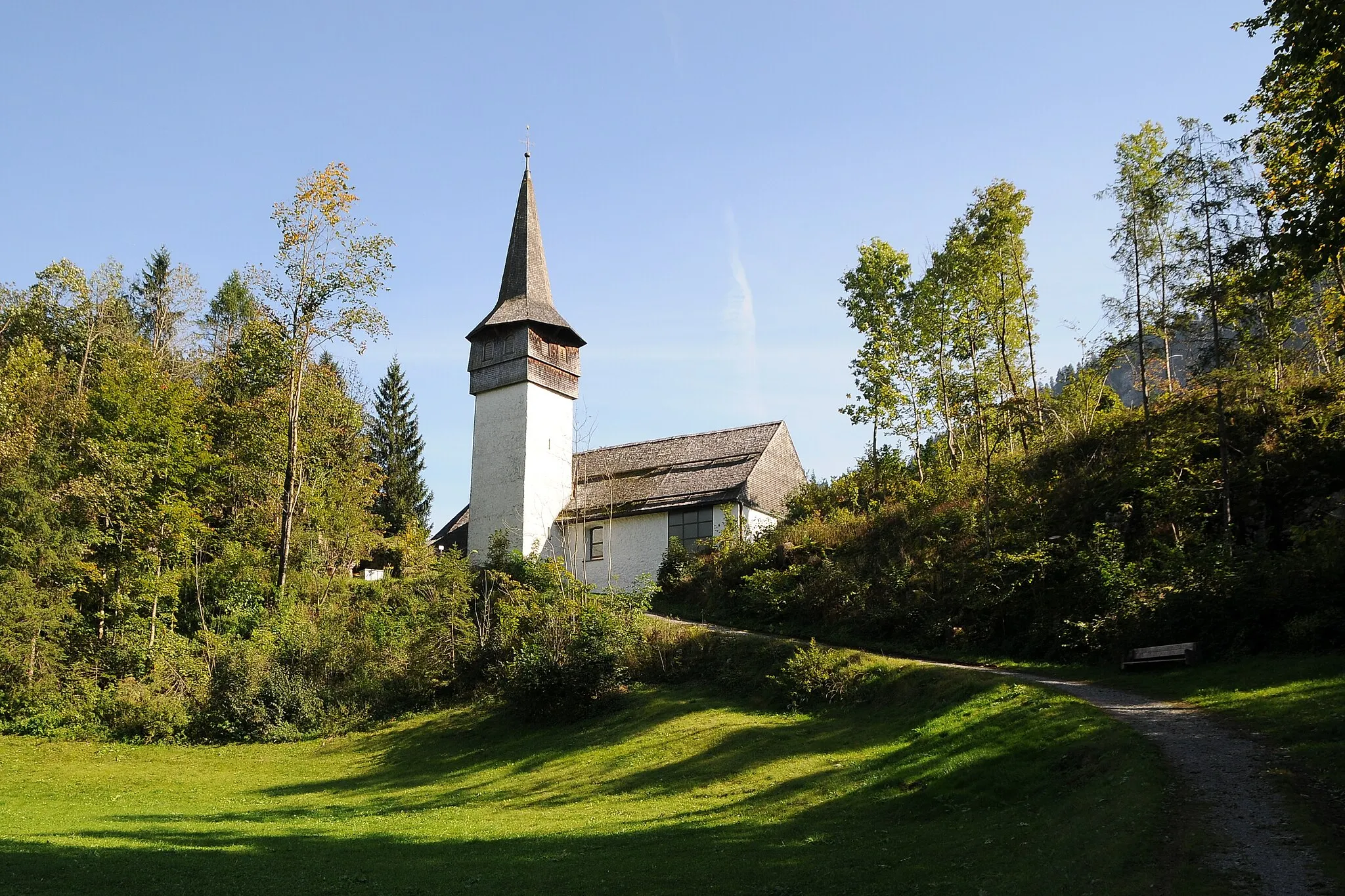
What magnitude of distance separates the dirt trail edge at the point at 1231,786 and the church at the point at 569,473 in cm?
2034

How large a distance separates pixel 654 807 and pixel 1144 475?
16.5m

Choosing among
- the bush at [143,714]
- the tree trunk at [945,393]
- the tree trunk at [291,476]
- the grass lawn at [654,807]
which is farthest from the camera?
the tree trunk at [945,393]

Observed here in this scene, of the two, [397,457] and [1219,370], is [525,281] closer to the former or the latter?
[397,457]

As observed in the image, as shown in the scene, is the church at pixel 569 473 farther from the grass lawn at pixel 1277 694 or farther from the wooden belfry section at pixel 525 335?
the grass lawn at pixel 1277 694

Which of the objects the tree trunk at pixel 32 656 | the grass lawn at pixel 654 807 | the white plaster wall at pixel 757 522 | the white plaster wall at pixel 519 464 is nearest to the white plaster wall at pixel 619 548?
the white plaster wall at pixel 519 464

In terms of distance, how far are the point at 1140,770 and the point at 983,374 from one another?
26.3m

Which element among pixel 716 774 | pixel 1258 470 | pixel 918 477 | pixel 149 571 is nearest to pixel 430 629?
pixel 149 571

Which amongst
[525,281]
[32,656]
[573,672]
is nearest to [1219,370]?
[573,672]

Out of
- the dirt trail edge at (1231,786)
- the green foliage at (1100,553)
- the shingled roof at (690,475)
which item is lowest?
the dirt trail edge at (1231,786)

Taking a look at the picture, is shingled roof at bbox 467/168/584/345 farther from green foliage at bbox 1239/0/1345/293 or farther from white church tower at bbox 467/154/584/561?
green foliage at bbox 1239/0/1345/293

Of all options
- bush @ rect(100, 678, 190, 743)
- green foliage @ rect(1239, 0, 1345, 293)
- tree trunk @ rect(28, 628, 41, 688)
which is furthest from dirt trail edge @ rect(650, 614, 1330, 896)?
tree trunk @ rect(28, 628, 41, 688)

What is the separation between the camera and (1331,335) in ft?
74.1

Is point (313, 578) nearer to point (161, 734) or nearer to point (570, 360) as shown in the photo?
point (161, 734)

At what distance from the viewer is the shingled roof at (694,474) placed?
3766cm
